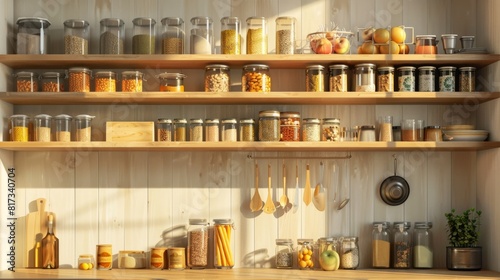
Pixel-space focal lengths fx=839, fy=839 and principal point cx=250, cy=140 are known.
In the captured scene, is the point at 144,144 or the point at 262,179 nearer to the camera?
the point at 144,144

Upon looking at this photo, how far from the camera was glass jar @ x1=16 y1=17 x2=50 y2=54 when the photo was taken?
439cm

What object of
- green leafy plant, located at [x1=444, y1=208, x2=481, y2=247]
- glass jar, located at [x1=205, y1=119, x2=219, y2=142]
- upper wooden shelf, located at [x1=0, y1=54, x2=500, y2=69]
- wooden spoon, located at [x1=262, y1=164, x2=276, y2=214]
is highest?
upper wooden shelf, located at [x1=0, y1=54, x2=500, y2=69]

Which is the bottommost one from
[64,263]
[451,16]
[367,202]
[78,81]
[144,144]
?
[64,263]

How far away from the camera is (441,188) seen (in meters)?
4.59

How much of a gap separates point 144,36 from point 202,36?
1.00 feet

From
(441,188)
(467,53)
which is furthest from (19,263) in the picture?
(467,53)

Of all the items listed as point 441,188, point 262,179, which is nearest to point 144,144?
point 262,179

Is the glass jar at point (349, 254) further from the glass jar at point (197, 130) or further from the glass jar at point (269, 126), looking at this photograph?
the glass jar at point (197, 130)

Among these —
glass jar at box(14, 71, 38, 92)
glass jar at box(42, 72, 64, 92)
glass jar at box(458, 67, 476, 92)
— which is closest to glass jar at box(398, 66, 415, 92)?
glass jar at box(458, 67, 476, 92)

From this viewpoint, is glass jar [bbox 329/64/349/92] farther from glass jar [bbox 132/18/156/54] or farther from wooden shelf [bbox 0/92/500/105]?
glass jar [bbox 132/18/156/54]

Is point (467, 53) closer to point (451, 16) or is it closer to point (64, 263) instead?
point (451, 16)

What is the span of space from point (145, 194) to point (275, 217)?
719 mm

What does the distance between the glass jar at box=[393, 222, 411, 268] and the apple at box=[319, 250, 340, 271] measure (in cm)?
32

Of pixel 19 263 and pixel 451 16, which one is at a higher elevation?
pixel 451 16
